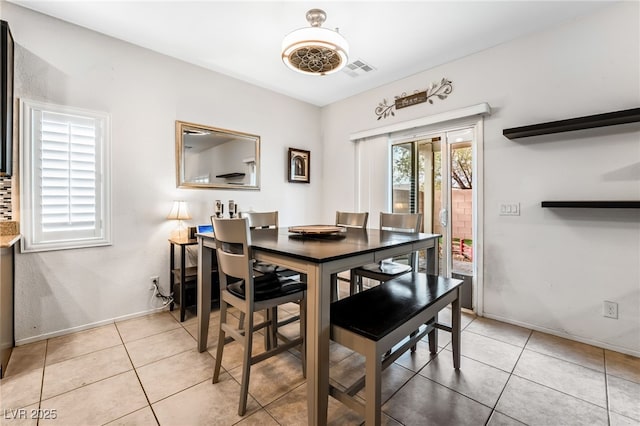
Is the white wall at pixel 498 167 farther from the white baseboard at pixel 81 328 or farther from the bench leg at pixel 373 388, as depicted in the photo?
the bench leg at pixel 373 388

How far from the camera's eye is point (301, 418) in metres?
1.52

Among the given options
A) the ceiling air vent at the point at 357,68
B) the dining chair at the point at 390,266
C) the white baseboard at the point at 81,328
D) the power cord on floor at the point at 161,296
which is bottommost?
the white baseboard at the point at 81,328

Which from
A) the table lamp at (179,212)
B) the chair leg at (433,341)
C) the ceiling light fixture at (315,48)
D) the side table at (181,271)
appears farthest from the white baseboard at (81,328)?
the ceiling light fixture at (315,48)

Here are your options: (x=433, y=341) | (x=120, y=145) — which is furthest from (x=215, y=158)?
(x=433, y=341)

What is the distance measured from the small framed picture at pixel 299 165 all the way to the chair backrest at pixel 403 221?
179cm

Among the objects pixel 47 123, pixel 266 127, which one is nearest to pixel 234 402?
pixel 47 123

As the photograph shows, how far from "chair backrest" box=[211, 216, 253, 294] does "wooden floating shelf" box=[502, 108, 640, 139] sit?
2.56 metres

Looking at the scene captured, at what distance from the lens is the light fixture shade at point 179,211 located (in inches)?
114

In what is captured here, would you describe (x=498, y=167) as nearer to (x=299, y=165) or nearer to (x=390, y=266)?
(x=390, y=266)

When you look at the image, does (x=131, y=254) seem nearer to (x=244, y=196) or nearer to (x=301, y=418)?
(x=244, y=196)

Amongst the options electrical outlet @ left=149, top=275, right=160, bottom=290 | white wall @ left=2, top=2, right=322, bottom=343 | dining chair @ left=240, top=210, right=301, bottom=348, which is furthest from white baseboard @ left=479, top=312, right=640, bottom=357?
electrical outlet @ left=149, top=275, right=160, bottom=290

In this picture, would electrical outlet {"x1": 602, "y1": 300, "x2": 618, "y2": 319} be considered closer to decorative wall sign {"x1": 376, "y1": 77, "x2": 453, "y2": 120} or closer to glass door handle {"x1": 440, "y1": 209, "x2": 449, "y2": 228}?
glass door handle {"x1": 440, "y1": 209, "x2": 449, "y2": 228}

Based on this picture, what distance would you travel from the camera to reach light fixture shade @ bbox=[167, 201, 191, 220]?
2900 millimetres

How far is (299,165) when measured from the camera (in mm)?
4301
